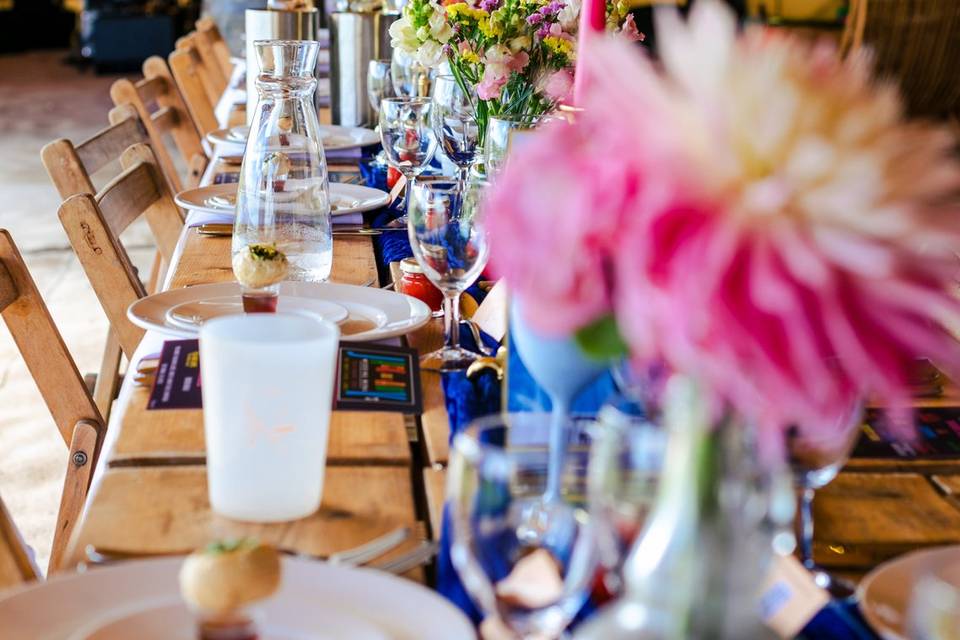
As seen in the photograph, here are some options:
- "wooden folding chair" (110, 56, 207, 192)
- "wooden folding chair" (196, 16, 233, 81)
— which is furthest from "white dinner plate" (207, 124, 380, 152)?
"wooden folding chair" (196, 16, 233, 81)

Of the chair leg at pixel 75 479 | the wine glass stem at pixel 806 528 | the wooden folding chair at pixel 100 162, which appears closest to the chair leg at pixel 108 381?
the wooden folding chair at pixel 100 162

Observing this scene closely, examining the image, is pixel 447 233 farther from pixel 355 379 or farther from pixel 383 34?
pixel 383 34

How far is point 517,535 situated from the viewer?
0.67 meters

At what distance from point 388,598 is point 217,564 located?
0.41 feet

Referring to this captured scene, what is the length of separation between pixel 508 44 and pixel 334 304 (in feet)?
2.12

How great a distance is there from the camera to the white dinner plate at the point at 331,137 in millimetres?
2572

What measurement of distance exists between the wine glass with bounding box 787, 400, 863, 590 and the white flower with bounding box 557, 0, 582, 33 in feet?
3.52

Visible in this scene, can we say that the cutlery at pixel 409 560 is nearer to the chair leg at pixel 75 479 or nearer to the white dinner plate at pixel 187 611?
the white dinner plate at pixel 187 611

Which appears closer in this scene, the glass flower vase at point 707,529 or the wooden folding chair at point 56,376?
the glass flower vase at point 707,529

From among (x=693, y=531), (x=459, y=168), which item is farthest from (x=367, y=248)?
(x=693, y=531)

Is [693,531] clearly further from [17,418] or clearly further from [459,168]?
[17,418]

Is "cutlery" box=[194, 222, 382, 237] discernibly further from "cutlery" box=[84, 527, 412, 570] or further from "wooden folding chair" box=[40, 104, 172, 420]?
"cutlery" box=[84, 527, 412, 570]

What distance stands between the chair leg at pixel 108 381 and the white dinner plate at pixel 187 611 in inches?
57.5

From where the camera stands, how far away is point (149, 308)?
4.27 ft
